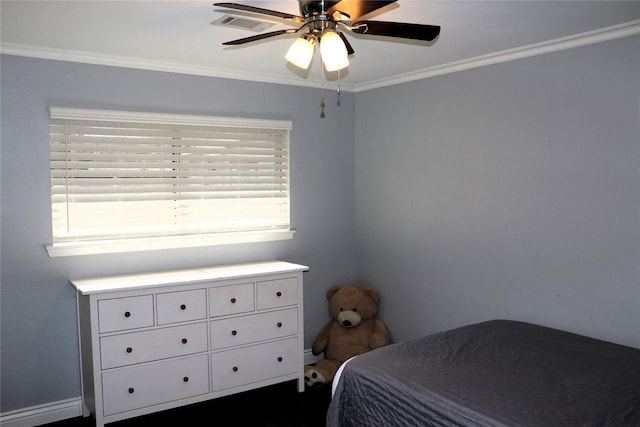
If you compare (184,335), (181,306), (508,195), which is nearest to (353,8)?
(508,195)

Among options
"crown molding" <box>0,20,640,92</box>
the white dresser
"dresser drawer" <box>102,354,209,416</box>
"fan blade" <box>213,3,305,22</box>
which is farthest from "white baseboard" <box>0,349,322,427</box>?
"fan blade" <box>213,3,305,22</box>

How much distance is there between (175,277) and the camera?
11.2 feet

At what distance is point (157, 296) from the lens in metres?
3.22

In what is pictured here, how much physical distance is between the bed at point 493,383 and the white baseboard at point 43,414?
5.73 ft

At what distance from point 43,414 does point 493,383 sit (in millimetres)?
2657

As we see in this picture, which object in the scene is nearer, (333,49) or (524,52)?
(333,49)

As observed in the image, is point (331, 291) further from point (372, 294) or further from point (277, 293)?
point (277, 293)

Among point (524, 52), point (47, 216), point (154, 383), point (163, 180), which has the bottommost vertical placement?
point (154, 383)

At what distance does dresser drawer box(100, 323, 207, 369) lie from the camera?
3.10 meters

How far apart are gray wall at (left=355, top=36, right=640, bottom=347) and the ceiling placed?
0.58ft

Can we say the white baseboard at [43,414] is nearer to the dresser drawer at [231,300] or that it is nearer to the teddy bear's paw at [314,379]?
the dresser drawer at [231,300]

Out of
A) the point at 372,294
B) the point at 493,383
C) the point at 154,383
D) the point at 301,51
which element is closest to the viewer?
the point at 301,51

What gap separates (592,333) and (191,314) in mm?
2318

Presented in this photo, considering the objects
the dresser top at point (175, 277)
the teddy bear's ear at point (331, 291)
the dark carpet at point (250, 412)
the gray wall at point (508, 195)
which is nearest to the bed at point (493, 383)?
the gray wall at point (508, 195)
